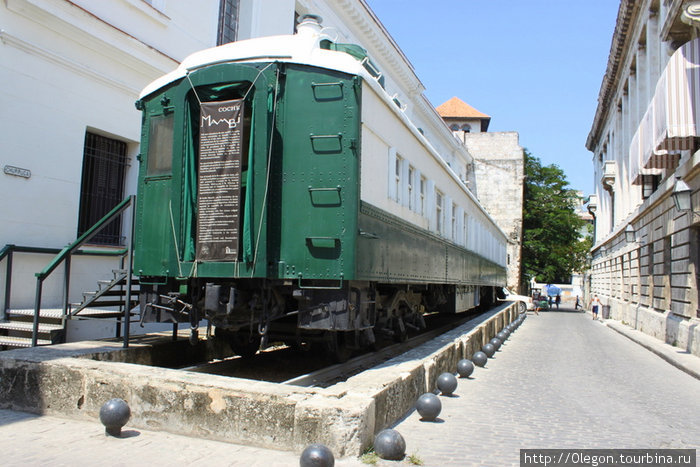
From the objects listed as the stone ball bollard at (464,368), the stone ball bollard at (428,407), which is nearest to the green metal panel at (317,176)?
the stone ball bollard at (428,407)

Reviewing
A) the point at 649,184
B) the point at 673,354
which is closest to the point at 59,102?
the point at 673,354

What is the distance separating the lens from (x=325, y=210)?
5875mm

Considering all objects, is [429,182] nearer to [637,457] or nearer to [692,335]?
[637,457]

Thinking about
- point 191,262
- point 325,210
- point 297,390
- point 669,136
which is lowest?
point 297,390

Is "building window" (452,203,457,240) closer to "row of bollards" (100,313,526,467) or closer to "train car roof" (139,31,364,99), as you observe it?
"row of bollards" (100,313,526,467)

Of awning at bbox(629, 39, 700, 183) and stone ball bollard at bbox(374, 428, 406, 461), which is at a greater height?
awning at bbox(629, 39, 700, 183)

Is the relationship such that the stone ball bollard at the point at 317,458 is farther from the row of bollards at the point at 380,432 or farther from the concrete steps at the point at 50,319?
the concrete steps at the point at 50,319

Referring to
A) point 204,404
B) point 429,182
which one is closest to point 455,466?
point 204,404

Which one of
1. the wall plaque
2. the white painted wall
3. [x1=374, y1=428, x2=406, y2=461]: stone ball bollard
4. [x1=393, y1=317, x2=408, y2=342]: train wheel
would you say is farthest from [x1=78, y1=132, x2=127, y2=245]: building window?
[x1=374, y1=428, x2=406, y2=461]: stone ball bollard

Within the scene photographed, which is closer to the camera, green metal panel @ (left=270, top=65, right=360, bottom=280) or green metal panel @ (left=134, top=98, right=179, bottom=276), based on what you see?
green metal panel @ (left=270, top=65, right=360, bottom=280)

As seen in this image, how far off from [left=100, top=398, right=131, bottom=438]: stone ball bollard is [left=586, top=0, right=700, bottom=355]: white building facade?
36.0ft

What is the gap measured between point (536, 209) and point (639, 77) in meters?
22.4

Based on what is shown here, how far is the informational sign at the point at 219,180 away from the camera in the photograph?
5.93 m

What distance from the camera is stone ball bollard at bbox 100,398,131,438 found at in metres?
4.20
